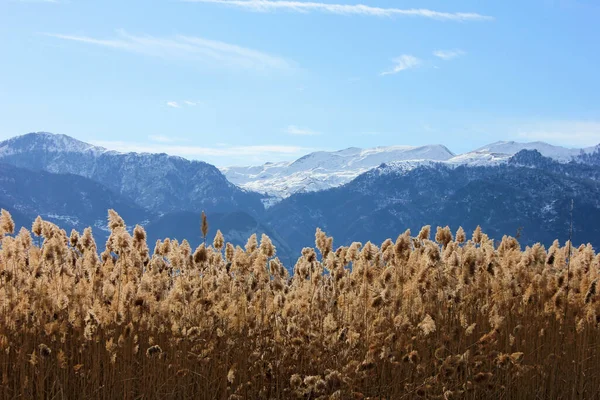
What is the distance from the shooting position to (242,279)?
6.65 m

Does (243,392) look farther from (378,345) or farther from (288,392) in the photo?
(378,345)

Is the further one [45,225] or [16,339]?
[45,225]

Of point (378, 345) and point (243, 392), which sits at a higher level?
point (378, 345)

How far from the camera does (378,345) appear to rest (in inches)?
220

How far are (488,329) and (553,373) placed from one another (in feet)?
3.97

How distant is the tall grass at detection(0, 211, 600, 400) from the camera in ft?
17.9

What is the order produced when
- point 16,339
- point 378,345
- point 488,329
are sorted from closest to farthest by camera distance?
point 378,345 < point 16,339 < point 488,329

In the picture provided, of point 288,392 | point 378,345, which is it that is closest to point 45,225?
point 288,392

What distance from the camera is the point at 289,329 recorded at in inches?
238

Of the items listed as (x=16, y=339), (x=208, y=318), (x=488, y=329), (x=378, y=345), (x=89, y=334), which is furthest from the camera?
(x=488, y=329)

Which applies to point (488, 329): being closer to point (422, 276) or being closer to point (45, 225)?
point (422, 276)

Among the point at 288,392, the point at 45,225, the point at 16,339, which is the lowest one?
the point at 288,392

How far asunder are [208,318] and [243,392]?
136cm

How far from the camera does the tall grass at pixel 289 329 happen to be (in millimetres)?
5465
